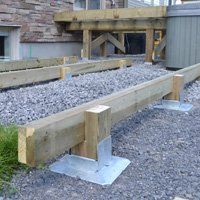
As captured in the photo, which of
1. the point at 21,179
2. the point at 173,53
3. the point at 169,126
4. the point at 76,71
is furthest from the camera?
the point at 173,53

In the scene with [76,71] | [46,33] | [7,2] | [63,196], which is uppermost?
[7,2]

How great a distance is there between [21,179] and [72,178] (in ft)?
0.99

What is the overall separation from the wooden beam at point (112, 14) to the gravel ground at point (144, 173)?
4761 mm

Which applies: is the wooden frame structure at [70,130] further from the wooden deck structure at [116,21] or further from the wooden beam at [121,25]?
the wooden beam at [121,25]

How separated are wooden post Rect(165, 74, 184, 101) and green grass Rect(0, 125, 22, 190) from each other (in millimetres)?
2189

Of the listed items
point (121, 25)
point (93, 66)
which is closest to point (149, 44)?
point (121, 25)

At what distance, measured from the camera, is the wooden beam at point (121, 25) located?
318 inches

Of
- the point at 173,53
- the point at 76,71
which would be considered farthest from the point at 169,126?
the point at 173,53

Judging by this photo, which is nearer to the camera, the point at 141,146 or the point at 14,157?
the point at 14,157

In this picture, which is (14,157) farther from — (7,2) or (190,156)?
(7,2)

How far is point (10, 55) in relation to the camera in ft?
26.5

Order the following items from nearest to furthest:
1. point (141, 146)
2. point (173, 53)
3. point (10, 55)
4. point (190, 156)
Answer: point (190, 156), point (141, 146), point (173, 53), point (10, 55)

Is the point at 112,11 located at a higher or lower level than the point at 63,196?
higher

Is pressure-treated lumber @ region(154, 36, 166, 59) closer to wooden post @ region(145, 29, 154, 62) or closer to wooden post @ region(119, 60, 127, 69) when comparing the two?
wooden post @ region(145, 29, 154, 62)
